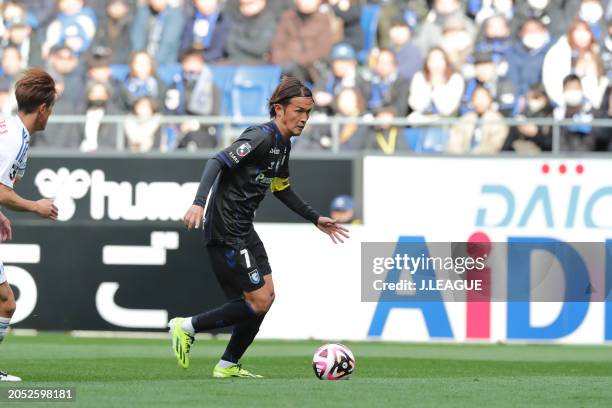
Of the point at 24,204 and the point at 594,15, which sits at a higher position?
the point at 594,15

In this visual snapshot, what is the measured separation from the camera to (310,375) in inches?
439

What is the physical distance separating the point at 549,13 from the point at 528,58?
159cm

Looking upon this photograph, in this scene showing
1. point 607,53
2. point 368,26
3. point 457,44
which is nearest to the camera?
point 607,53

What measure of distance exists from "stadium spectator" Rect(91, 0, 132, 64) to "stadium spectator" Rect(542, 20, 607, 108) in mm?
6845

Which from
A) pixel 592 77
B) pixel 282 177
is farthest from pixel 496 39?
pixel 282 177

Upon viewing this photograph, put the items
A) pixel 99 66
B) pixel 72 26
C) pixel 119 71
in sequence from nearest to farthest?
pixel 99 66 → pixel 119 71 → pixel 72 26

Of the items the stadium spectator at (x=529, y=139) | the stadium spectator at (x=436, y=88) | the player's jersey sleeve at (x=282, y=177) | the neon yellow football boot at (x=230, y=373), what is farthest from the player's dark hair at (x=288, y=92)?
the stadium spectator at (x=436, y=88)

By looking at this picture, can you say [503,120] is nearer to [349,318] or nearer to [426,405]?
[349,318]

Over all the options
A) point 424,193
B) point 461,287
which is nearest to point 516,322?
point 461,287

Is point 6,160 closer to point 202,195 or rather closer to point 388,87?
point 202,195

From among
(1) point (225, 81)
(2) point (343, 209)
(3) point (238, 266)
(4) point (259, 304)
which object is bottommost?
(4) point (259, 304)

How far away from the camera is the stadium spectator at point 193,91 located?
17.9 meters

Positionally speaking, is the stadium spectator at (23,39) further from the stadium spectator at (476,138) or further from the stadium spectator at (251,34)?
the stadium spectator at (476,138)

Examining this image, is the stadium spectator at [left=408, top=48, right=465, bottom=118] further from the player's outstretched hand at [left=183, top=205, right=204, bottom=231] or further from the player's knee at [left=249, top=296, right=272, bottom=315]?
the player's outstretched hand at [left=183, top=205, right=204, bottom=231]
